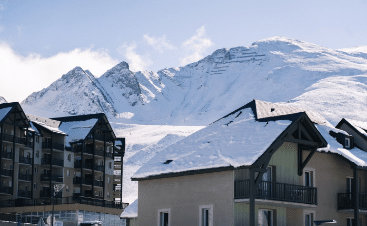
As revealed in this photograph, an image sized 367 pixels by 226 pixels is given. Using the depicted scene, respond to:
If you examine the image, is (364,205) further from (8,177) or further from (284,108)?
Result: (8,177)

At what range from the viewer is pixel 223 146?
130ft

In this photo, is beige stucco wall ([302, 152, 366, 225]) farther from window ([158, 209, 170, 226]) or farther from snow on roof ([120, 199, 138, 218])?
snow on roof ([120, 199, 138, 218])

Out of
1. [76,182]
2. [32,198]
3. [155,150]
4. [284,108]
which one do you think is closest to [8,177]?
[32,198]

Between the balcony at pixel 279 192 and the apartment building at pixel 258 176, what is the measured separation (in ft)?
0.16

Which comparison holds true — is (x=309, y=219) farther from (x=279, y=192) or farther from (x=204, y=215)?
(x=204, y=215)

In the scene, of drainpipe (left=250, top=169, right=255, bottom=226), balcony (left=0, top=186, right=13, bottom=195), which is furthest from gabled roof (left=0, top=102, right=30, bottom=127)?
drainpipe (left=250, top=169, right=255, bottom=226)

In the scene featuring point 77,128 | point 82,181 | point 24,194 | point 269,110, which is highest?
point 77,128

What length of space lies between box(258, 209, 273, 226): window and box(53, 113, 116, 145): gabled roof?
56.7 m

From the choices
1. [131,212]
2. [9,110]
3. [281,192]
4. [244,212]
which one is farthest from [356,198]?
[9,110]

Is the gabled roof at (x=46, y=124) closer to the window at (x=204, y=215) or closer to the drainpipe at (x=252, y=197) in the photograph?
the window at (x=204, y=215)

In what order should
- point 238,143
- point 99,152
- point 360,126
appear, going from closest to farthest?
point 238,143, point 360,126, point 99,152

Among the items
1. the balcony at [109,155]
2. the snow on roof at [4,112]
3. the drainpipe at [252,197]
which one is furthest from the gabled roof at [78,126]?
the drainpipe at [252,197]

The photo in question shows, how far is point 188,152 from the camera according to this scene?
41438 mm

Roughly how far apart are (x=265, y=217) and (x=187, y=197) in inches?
185
